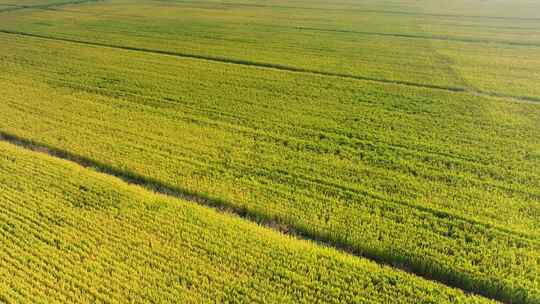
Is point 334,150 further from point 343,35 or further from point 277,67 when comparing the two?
point 343,35

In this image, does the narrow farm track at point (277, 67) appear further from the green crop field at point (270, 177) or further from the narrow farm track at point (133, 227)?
the narrow farm track at point (133, 227)

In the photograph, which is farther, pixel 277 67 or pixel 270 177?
pixel 277 67

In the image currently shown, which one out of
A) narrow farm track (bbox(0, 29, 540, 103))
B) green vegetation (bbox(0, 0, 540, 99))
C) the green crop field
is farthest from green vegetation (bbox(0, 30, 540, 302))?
green vegetation (bbox(0, 0, 540, 99))

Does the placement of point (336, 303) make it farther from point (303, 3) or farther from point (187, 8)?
point (303, 3)

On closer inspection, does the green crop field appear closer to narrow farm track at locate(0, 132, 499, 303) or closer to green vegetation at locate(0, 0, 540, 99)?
narrow farm track at locate(0, 132, 499, 303)

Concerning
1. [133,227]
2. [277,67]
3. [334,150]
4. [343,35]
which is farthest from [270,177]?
[343,35]

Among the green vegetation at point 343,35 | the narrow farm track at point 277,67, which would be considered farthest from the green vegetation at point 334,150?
the green vegetation at point 343,35

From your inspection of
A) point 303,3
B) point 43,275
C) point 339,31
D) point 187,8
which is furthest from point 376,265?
point 303,3

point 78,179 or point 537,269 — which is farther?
point 78,179
